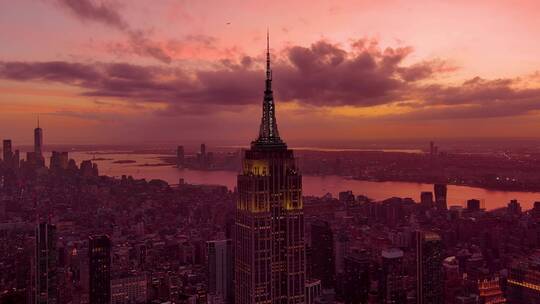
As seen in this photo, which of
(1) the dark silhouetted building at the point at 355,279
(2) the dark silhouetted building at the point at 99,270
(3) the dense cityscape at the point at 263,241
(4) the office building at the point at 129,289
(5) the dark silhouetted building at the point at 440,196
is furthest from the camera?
(5) the dark silhouetted building at the point at 440,196

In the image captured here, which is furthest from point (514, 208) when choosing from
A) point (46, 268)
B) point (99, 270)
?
point (46, 268)

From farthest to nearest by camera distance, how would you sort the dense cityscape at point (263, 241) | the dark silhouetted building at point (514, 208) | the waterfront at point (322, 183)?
1. the dark silhouetted building at point (514, 208)
2. the waterfront at point (322, 183)
3. the dense cityscape at point (263, 241)

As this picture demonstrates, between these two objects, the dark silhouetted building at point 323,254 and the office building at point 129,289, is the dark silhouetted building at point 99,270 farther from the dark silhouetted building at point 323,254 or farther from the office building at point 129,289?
the dark silhouetted building at point 323,254

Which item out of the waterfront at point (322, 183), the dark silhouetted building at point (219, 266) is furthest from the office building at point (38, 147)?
the dark silhouetted building at point (219, 266)

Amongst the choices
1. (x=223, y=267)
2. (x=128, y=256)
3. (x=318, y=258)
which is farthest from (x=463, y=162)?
(x=128, y=256)

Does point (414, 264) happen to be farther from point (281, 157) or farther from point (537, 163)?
point (281, 157)

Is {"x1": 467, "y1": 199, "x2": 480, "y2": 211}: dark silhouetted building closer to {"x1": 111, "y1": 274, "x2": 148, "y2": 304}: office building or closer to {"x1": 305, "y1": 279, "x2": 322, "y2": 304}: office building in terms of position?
{"x1": 305, "y1": 279, "x2": 322, "y2": 304}: office building
